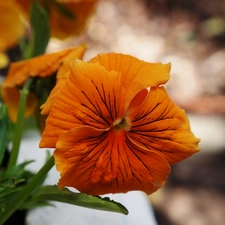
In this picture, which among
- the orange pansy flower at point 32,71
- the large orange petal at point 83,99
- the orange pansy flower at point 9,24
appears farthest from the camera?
the orange pansy flower at point 9,24

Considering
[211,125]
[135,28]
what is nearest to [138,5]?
[135,28]

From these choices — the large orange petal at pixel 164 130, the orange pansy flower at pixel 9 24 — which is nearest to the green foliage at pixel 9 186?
the large orange petal at pixel 164 130

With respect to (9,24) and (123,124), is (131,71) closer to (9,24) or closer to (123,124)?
(123,124)

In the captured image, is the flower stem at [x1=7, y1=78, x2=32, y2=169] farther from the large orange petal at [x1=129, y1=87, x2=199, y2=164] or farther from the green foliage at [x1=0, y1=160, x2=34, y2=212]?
the large orange petal at [x1=129, y1=87, x2=199, y2=164]

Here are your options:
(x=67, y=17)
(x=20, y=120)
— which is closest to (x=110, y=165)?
(x=20, y=120)

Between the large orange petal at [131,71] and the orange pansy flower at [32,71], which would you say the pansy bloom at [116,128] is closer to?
the large orange petal at [131,71]

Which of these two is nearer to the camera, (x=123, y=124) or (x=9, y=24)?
(x=123, y=124)
